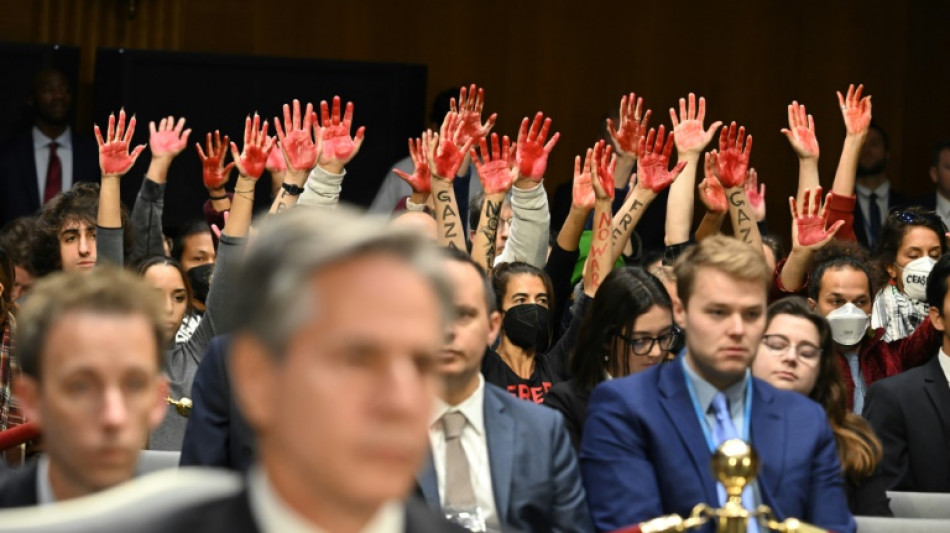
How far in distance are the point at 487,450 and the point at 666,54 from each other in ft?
17.6

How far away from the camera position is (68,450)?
179cm

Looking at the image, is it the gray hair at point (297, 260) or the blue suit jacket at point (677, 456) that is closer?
the gray hair at point (297, 260)

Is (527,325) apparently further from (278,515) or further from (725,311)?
(278,515)

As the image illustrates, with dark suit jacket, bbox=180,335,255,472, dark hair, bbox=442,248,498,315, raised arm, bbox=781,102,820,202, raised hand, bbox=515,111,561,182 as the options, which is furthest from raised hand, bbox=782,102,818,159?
dark suit jacket, bbox=180,335,255,472

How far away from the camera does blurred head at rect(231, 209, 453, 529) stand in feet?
3.70

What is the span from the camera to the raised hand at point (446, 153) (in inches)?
184

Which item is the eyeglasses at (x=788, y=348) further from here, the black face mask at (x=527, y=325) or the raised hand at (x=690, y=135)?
the raised hand at (x=690, y=135)

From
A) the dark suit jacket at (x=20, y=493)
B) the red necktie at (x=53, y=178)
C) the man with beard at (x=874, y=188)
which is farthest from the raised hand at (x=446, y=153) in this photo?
the dark suit jacket at (x=20, y=493)

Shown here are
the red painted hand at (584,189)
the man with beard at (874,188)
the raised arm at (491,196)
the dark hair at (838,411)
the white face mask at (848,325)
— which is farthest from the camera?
the man with beard at (874,188)

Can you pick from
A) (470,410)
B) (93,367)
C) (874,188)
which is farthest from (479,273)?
(874,188)

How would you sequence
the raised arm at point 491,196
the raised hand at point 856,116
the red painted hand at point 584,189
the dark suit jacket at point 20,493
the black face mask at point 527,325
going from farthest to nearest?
the raised hand at point 856,116
the red painted hand at point 584,189
the raised arm at point 491,196
the black face mask at point 527,325
the dark suit jacket at point 20,493

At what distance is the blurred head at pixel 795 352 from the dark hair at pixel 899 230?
5.15 ft

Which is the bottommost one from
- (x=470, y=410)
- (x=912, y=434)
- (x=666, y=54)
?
(x=912, y=434)

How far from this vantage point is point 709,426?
2.97m
